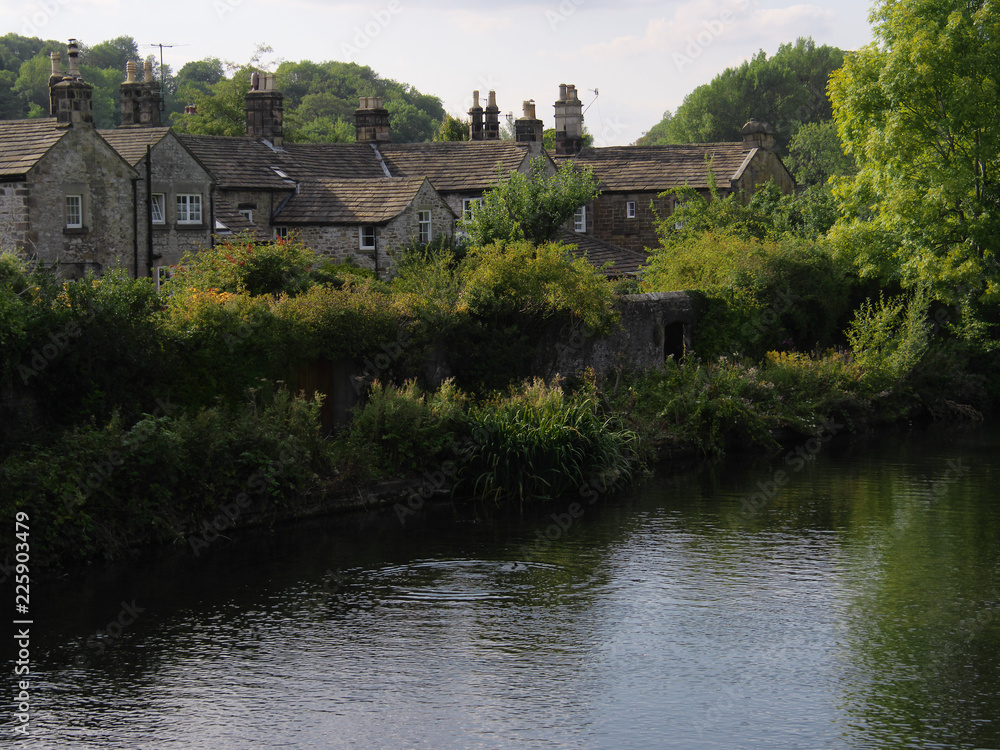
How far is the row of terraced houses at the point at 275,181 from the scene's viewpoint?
1239 inches

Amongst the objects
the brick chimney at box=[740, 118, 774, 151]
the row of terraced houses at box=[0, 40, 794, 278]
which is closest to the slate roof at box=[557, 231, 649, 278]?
the row of terraced houses at box=[0, 40, 794, 278]

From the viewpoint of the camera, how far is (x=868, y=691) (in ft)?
35.1

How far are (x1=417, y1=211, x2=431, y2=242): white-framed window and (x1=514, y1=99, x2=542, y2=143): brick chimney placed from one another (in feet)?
28.7

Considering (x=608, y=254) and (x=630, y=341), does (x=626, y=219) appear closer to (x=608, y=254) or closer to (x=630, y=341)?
(x=608, y=254)

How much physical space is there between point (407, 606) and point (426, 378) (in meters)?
9.55

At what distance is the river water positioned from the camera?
1000cm

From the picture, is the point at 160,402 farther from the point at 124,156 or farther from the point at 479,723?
the point at 124,156

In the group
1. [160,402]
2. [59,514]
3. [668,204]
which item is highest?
[668,204]

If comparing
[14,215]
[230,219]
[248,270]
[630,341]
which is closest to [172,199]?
[230,219]

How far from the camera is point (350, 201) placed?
37.2 m

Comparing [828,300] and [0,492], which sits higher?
[828,300]

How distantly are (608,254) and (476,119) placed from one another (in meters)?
11.5

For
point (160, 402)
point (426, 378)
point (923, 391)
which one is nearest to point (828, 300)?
point (923, 391)

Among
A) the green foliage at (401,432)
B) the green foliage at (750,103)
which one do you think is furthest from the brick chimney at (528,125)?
the green foliage at (750,103)
